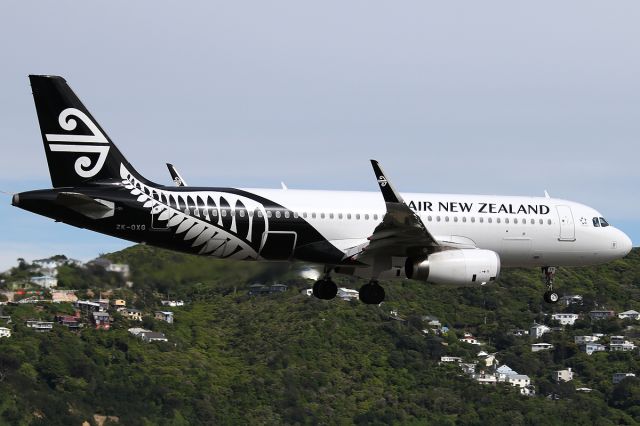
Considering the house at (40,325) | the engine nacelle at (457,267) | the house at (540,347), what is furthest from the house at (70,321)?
the engine nacelle at (457,267)

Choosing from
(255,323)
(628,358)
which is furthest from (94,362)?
(628,358)

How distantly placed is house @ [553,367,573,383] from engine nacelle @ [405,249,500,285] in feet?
367

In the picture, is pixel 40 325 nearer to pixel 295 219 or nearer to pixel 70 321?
pixel 70 321

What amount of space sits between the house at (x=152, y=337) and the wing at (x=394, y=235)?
93660mm

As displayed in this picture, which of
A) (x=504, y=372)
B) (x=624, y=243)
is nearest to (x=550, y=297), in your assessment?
(x=624, y=243)

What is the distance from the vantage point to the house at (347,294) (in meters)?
161

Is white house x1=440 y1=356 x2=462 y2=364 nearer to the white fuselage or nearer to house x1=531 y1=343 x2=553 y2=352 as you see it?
house x1=531 y1=343 x2=553 y2=352

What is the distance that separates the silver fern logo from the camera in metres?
46.0

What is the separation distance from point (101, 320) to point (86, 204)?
302 ft

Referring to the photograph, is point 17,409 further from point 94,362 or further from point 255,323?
point 255,323

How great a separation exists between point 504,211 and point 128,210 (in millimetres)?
15752

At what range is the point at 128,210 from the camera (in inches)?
1784

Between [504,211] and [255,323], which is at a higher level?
[504,211]

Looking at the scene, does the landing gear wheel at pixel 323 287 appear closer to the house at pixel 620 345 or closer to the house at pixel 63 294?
the house at pixel 63 294
